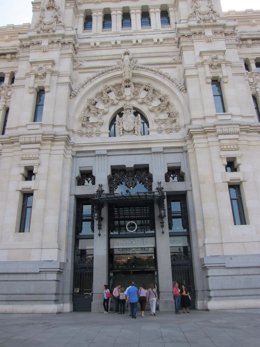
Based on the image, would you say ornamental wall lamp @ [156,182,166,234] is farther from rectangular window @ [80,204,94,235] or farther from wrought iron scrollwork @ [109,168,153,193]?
rectangular window @ [80,204,94,235]

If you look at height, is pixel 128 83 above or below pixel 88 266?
above

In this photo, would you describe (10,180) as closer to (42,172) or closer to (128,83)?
(42,172)

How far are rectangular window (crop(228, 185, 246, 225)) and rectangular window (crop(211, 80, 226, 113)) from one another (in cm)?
675

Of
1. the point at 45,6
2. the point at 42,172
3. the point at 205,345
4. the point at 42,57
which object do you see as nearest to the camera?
the point at 205,345

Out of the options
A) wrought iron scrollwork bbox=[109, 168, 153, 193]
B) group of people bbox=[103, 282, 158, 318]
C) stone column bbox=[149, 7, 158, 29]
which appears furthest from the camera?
stone column bbox=[149, 7, 158, 29]

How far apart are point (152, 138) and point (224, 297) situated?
1261cm

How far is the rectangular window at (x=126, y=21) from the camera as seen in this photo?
1169 inches

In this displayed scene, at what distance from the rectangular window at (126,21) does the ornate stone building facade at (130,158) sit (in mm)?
677

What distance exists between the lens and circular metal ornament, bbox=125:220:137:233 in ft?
72.1

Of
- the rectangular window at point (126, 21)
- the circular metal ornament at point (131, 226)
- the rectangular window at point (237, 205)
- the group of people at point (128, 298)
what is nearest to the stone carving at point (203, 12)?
the rectangular window at point (126, 21)

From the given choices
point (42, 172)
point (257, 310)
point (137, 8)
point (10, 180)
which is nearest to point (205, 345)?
point (257, 310)

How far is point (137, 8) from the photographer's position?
97.9 feet

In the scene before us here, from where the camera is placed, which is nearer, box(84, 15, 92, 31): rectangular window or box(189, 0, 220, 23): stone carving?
box(189, 0, 220, 23): stone carving

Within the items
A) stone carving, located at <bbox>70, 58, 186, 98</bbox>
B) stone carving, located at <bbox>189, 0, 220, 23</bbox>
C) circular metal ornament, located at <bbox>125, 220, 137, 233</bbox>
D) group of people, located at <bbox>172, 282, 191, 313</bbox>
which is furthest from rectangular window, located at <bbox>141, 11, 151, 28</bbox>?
group of people, located at <bbox>172, 282, 191, 313</bbox>
